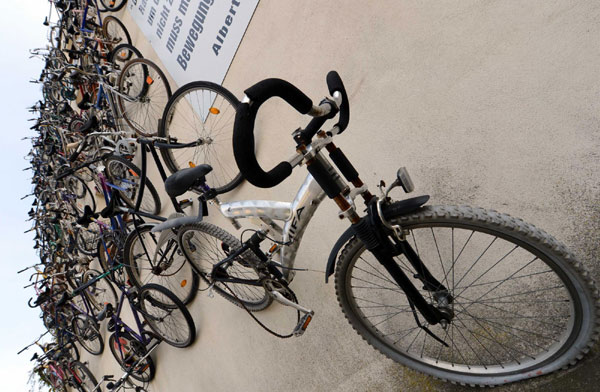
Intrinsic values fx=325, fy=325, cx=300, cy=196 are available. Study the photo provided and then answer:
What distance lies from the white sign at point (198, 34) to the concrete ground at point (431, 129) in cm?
41

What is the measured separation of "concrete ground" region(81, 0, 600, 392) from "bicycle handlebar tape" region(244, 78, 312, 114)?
1.03m

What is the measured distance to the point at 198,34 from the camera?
2936mm

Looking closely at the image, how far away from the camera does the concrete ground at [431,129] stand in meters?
1.46

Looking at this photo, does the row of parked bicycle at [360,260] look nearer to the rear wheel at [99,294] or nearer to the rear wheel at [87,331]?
the rear wheel at [99,294]

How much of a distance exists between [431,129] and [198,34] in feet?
7.47

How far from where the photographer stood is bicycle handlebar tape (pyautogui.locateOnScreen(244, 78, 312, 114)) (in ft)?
2.81

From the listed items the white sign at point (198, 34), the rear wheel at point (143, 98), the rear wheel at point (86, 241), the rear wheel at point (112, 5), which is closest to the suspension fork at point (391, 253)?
the white sign at point (198, 34)

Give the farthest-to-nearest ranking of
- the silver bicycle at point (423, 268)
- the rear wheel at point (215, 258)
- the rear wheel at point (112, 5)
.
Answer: the rear wheel at point (112, 5), the rear wheel at point (215, 258), the silver bicycle at point (423, 268)

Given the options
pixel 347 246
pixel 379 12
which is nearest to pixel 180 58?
pixel 379 12

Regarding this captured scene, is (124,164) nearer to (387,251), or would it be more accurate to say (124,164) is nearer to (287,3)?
(287,3)

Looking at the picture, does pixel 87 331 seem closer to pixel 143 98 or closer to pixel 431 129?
pixel 143 98

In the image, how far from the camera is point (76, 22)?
4.32 metres

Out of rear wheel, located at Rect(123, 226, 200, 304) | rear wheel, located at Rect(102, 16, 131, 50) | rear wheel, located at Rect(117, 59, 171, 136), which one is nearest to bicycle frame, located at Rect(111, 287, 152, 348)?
rear wheel, located at Rect(123, 226, 200, 304)

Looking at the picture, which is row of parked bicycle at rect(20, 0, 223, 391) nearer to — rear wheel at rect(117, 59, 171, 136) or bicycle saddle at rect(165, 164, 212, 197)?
rear wheel at rect(117, 59, 171, 136)
